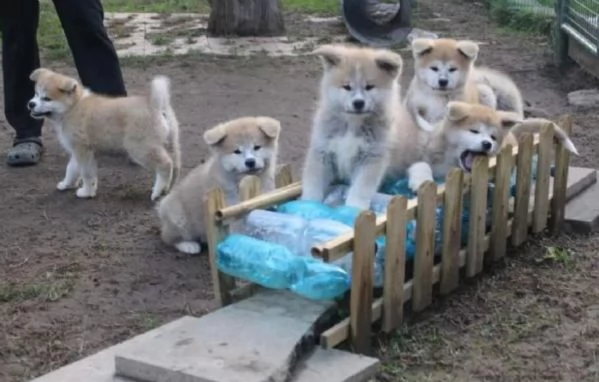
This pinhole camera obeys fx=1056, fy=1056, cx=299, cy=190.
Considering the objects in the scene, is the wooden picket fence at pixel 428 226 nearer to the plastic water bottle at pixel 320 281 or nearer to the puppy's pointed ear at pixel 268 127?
the plastic water bottle at pixel 320 281

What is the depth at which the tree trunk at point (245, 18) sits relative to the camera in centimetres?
1090

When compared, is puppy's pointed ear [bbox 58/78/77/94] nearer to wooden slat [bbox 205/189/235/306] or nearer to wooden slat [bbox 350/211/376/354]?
wooden slat [bbox 205/189/235/306]

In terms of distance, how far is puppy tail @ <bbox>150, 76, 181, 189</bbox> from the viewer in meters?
5.71

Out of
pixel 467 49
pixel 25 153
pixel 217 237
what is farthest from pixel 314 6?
pixel 217 237

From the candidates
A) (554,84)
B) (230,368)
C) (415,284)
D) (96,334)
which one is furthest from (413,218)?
(554,84)

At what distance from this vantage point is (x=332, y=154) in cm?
435

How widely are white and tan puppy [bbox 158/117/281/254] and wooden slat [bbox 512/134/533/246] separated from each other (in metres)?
1.09

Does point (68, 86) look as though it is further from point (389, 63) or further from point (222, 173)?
point (389, 63)

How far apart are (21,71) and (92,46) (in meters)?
0.53

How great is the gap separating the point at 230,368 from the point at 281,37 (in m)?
7.93

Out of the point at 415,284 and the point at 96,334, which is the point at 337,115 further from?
the point at 96,334

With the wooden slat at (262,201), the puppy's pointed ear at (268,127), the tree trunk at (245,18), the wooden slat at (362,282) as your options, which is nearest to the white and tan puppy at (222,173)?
the puppy's pointed ear at (268,127)

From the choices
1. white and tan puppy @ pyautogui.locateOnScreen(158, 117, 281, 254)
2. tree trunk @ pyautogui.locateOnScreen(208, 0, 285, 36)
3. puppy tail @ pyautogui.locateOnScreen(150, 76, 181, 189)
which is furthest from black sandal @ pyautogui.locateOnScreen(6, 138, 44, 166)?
tree trunk @ pyautogui.locateOnScreen(208, 0, 285, 36)

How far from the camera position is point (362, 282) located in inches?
144
